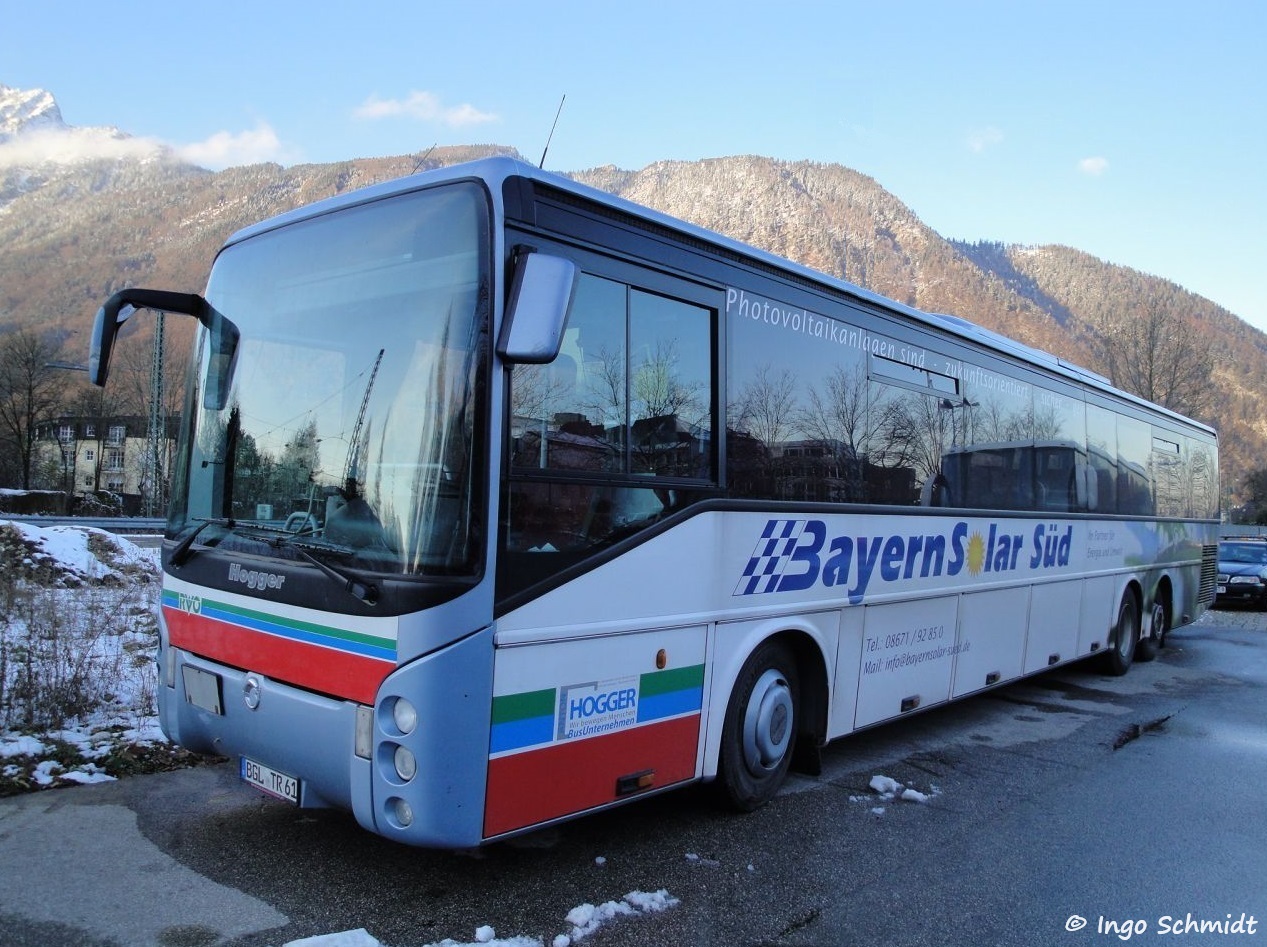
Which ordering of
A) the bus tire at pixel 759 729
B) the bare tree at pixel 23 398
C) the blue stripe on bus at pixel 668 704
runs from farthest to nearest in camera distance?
the bare tree at pixel 23 398, the bus tire at pixel 759 729, the blue stripe on bus at pixel 668 704

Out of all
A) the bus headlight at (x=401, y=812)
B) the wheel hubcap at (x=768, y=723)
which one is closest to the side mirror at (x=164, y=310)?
the bus headlight at (x=401, y=812)

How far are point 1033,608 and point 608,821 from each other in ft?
→ 17.8

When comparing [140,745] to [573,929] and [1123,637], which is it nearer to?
[573,929]

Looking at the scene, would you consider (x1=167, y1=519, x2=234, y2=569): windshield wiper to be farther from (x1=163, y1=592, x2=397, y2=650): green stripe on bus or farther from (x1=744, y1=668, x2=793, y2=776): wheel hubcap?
(x1=744, y1=668, x2=793, y2=776): wheel hubcap

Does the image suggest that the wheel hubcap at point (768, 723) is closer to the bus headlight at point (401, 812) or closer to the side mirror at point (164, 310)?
the bus headlight at point (401, 812)

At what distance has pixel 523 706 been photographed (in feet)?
13.4

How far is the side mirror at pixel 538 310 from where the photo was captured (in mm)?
3766

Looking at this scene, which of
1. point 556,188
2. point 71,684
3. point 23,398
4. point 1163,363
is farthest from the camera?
point 23,398

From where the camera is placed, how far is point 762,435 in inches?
221

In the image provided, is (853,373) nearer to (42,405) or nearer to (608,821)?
(608,821)

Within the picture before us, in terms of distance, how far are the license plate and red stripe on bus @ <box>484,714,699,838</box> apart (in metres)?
0.97

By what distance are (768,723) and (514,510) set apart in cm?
246

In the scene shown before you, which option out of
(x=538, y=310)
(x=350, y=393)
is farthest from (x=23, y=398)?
(x=538, y=310)

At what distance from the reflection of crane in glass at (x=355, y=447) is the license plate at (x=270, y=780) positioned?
135 centimetres
